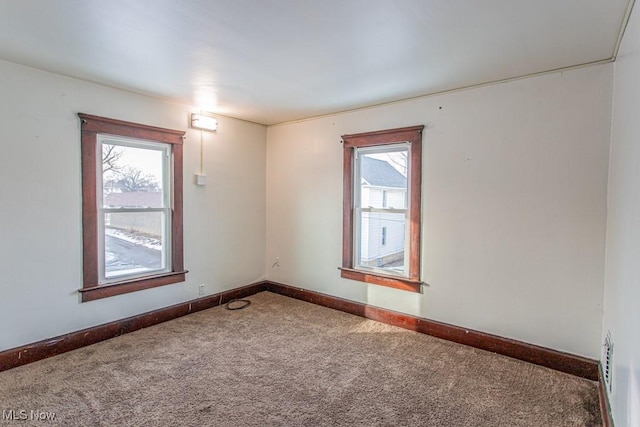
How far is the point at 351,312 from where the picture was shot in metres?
4.03

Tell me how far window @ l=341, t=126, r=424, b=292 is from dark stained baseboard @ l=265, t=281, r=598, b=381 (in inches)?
12.8

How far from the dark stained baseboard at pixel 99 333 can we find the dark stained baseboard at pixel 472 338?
4.07ft

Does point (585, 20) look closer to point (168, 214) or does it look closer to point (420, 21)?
point (420, 21)

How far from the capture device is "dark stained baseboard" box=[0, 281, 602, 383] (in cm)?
269

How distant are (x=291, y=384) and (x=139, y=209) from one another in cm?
240

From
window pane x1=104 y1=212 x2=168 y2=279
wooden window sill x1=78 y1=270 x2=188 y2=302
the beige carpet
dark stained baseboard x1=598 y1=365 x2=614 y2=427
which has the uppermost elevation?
window pane x1=104 y1=212 x2=168 y2=279

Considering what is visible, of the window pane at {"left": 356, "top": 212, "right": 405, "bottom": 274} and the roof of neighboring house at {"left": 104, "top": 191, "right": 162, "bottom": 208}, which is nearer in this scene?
the roof of neighboring house at {"left": 104, "top": 191, "right": 162, "bottom": 208}

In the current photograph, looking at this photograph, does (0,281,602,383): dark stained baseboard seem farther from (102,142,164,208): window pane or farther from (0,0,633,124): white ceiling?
(0,0,633,124): white ceiling

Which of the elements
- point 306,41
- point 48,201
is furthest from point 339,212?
point 48,201

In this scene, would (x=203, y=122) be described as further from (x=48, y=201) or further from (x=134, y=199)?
(x=48, y=201)

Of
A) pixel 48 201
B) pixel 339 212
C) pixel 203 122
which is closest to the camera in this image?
pixel 48 201

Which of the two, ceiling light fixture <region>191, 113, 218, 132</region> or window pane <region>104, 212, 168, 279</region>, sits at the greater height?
ceiling light fixture <region>191, 113, 218, 132</region>

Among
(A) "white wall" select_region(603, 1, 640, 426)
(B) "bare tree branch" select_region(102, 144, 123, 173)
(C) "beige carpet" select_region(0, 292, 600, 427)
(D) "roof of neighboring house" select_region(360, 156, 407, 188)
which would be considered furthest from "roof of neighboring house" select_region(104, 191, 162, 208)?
(A) "white wall" select_region(603, 1, 640, 426)

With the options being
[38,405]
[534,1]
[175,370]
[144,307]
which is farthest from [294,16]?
[144,307]
